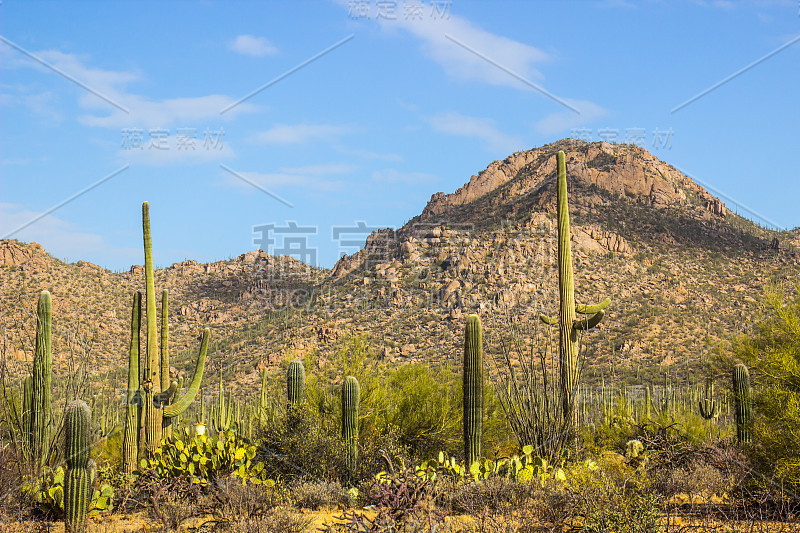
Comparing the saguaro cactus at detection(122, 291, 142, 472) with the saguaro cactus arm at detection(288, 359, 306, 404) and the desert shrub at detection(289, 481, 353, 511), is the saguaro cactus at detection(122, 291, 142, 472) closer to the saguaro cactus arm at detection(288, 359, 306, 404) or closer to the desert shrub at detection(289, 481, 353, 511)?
the saguaro cactus arm at detection(288, 359, 306, 404)

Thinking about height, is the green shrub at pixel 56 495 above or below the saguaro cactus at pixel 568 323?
below

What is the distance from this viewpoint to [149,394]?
41.5 ft

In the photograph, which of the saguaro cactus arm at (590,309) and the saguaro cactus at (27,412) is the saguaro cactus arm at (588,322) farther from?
the saguaro cactus at (27,412)

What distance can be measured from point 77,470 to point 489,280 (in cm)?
3435

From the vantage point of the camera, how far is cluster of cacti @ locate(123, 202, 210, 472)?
1263 centimetres

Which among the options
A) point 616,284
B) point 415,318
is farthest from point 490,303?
point 616,284

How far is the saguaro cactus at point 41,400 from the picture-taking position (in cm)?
1023

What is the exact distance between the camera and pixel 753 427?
8695mm

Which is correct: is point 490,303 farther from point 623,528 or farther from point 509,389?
point 623,528

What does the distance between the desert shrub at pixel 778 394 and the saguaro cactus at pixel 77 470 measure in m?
8.18

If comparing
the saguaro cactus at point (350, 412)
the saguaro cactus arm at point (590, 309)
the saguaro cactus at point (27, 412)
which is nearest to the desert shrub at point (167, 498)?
the saguaro cactus at point (27, 412)

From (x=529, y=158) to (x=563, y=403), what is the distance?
181ft

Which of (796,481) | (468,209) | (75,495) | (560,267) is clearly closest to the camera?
(796,481)

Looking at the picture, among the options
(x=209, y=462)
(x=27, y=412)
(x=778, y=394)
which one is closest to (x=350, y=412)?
(x=209, y=462)
